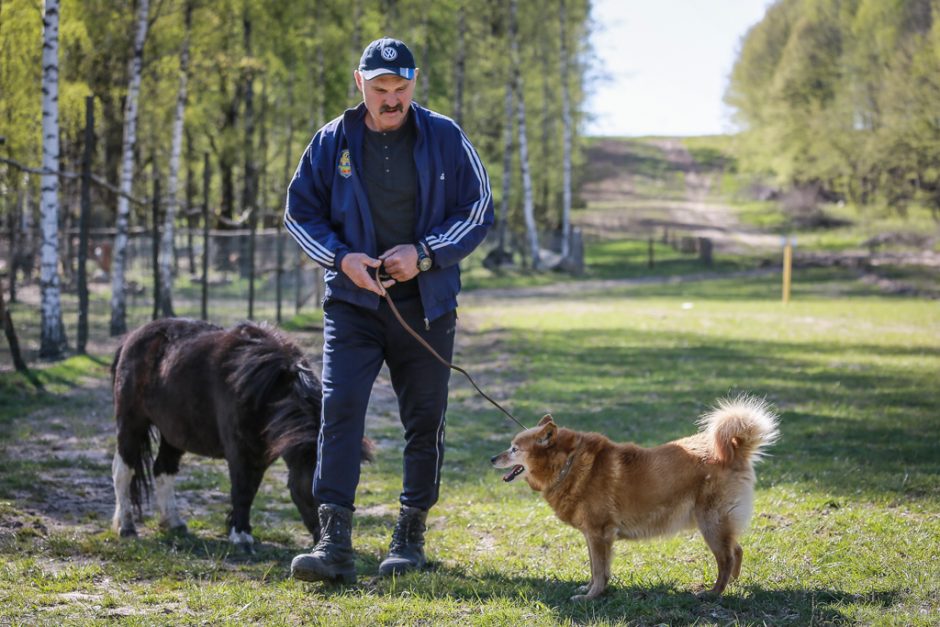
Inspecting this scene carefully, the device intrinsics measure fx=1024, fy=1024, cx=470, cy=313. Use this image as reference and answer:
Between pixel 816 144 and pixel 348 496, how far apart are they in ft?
169

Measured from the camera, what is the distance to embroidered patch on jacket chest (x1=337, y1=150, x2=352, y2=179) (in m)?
5.31

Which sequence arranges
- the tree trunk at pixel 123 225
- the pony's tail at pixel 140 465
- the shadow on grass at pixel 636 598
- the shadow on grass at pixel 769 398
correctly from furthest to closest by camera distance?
the tree trunk at pixel 123 225 < the shadow on grass at pixel 769 398 < the pony's tail at pixel 140 465 < the shadow on grass at pixel 636 598

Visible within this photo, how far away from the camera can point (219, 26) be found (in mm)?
25250

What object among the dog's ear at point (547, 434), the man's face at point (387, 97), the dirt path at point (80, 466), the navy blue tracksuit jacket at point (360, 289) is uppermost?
the man's face at point (387, 97)

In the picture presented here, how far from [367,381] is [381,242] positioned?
73 centimetres

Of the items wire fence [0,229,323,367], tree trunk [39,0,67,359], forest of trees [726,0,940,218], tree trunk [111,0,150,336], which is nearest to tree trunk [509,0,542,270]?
forest of trees [726,0,940,218]

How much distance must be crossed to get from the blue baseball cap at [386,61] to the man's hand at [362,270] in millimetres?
897

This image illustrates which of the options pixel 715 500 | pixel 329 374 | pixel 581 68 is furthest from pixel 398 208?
pixel 581 68

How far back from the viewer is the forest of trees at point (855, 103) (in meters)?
39.6

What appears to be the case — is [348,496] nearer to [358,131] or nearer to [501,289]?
[358,131]

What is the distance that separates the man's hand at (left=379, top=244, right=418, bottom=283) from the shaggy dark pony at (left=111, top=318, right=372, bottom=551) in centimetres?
122

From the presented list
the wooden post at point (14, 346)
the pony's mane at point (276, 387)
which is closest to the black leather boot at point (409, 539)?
the pony's mane at point (276, 387)

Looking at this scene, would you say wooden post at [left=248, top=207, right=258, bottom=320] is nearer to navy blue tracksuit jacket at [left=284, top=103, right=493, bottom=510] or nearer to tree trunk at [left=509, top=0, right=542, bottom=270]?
navy blue tracksuit jacket at [left=284, top=103, right=493, bottom=510]

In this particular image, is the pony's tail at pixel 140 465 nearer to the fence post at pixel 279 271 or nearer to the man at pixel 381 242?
the man at pixel 381 242
